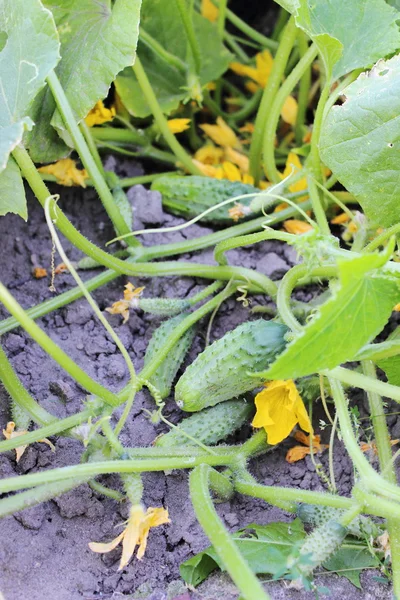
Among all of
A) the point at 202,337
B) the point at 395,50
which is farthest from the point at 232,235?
the point at 395,50

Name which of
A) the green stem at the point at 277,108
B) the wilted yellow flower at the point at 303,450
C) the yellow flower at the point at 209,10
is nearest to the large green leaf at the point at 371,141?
the green stem at the point at 277,108

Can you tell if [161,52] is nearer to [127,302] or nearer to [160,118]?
[160,118]

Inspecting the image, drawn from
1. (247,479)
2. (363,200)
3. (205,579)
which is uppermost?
(363,200)

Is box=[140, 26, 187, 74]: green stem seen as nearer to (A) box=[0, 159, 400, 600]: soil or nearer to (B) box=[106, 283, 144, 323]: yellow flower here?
(A) box=[0, 159, 400, 600]: soil

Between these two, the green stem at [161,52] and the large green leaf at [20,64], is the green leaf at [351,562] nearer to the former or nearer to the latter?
the large green leaf at [20,64]

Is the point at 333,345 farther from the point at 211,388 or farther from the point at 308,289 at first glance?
the point at 308,289

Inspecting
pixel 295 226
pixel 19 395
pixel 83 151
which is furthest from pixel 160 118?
pixel 19 395
